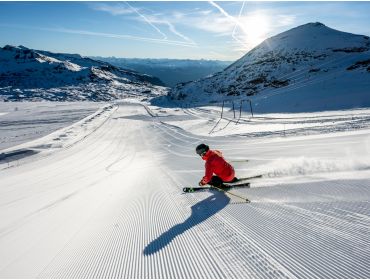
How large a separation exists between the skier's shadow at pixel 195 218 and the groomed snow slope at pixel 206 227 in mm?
21

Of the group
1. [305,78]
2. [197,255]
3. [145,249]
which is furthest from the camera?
[305,78]

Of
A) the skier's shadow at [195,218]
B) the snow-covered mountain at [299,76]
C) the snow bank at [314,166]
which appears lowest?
the skier's shadow at [195,218]

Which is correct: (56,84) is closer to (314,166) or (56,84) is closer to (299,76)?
(299,76)

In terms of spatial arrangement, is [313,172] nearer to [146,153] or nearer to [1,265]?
[1,265]

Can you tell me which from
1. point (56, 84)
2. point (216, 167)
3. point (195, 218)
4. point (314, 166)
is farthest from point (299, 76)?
point (56, 84)

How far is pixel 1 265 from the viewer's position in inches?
220

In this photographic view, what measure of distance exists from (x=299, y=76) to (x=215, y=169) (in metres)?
66.0

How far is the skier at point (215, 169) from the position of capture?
797cm

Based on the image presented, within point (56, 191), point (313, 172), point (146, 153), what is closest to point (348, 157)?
point (313, 172)

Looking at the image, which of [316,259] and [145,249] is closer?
[316,259]

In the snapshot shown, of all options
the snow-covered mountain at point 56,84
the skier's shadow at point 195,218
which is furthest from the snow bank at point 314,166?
the snow-covered mountain at point 56,84

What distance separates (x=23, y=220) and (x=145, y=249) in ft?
15.1

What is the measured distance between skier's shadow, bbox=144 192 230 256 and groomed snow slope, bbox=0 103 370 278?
21mm

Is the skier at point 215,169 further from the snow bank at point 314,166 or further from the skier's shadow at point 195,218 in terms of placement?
the snow bank at point 314,166
